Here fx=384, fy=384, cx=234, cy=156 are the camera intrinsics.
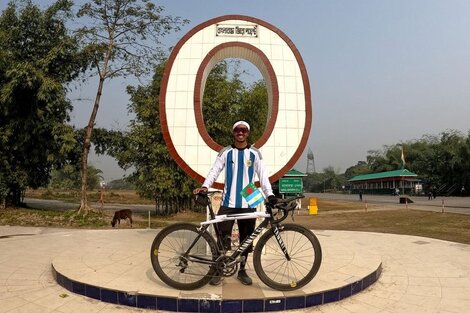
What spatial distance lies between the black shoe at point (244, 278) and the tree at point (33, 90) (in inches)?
522

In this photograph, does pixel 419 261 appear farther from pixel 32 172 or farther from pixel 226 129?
pixel 32 172

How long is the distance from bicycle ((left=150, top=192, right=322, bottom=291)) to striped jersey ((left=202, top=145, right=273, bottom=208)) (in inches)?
7.9

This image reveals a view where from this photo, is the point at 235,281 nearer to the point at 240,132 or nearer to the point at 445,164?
the point at 240,132

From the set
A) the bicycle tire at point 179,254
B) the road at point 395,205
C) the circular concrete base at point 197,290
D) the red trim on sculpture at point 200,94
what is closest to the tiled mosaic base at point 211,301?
the circular concrete base at point 197,290

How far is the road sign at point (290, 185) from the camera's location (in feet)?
61.3

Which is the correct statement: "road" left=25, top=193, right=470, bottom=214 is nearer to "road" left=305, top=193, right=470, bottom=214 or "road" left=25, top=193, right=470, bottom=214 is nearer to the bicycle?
"road" left=305, top=193, right=470, bottom=214

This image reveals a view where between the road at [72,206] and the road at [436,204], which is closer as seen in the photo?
the road at [436,204]

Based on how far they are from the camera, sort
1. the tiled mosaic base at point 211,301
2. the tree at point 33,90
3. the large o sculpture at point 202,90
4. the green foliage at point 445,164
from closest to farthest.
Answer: the tiled mosaic base at point 211,301 → the large o sculpture at point 202,90 → the tree at point 33,90 → the green foliage at point 445,164

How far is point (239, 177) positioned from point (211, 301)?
4.22 ft

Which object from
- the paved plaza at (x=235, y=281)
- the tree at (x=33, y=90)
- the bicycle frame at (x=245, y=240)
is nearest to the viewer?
the paved plaza at (x=235, y=281)

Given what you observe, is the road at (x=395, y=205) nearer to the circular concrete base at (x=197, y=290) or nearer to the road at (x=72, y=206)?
the road at (x=72, y=206)

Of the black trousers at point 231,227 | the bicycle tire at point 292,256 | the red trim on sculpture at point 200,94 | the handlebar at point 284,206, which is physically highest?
the red trim on sculpture at point 200,94

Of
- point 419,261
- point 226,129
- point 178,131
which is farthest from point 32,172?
point 419,261

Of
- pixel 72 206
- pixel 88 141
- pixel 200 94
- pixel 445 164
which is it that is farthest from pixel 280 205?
pixel 445 164
